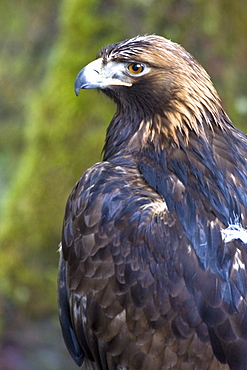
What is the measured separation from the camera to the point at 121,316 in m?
3.59

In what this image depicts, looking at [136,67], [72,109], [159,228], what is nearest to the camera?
[159,228]

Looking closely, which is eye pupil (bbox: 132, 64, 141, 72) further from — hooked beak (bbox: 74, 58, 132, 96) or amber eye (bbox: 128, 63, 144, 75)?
hooked beak (bbox: 74, 58, 132, 96)

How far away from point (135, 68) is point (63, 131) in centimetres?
249

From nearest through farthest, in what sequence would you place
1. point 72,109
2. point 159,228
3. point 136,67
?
point 159,228 < point 136,67 < point 72,109

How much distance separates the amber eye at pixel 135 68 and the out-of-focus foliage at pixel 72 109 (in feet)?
6.78

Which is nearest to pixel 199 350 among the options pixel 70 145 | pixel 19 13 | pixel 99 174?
pixel 99 174

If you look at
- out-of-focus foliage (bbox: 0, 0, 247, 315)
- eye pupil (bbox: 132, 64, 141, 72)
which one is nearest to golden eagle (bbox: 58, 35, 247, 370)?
eye pupil (bbox: 132, 64, 141, 72)

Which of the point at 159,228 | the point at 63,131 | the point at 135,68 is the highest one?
the point at 135,68

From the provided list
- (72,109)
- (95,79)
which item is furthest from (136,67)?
(72,109)

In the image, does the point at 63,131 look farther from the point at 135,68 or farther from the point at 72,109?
the point at 135,68

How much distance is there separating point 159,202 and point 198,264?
39 centimetres

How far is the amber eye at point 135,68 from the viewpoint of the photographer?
151 inches

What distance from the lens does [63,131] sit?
626cm

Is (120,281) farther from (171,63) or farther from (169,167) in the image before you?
(171,63)
